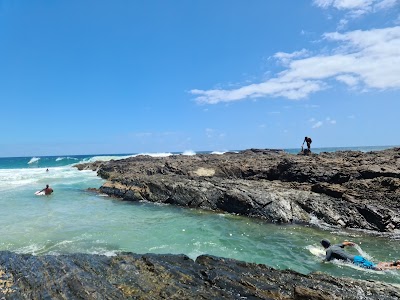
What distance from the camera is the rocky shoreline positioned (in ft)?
23.8

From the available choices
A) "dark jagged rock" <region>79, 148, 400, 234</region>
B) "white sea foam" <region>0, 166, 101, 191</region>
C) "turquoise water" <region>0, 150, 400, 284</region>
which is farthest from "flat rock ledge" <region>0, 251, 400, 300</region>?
"white sea foam" <region>0, 166, 101, 191</region>

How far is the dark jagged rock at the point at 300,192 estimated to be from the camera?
1697 cm

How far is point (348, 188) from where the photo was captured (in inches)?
766

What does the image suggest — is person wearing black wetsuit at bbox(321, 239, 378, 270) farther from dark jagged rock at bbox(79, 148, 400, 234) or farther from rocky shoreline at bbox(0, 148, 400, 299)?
dark jagged rock at bbox(79, 148, 400, 234)

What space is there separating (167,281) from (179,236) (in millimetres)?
8067

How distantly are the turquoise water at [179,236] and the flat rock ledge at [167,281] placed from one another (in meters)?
3.75

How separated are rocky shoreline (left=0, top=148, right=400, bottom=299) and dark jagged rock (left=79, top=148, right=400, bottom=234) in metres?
0.06

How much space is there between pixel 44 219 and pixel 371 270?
18.9 m

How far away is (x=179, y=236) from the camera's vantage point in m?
15.7

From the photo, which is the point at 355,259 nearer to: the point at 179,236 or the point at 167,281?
the point at 167,281

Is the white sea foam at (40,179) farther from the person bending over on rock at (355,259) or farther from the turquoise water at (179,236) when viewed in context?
the person bending over on rock at (355,259)

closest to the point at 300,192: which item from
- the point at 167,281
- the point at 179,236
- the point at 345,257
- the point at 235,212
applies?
the point at 235,212

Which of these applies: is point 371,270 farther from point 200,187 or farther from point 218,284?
point 200,187

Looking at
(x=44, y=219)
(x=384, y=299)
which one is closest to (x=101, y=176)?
(x=44, y=219)
